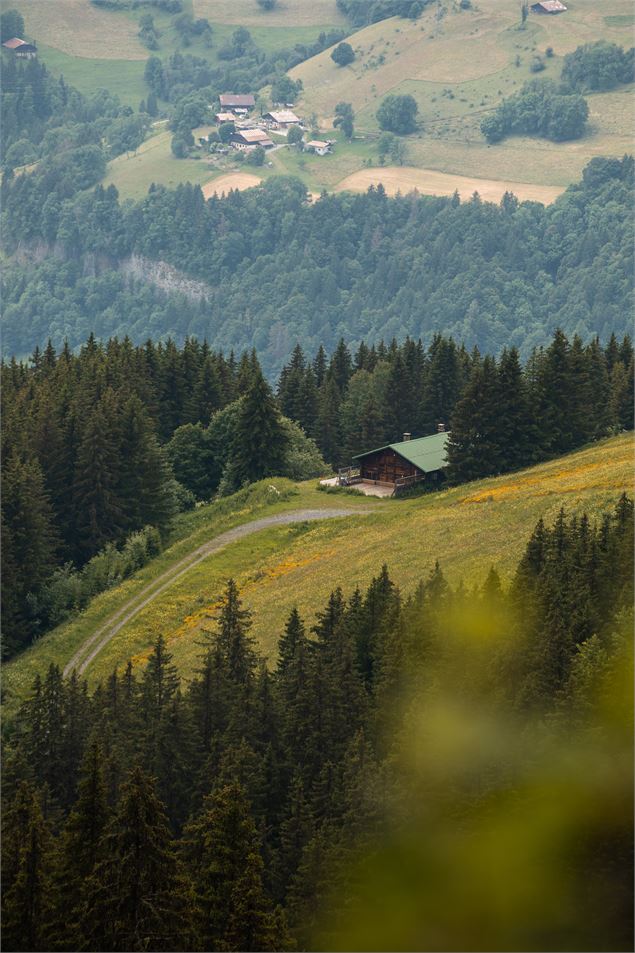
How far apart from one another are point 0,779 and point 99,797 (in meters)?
13.5

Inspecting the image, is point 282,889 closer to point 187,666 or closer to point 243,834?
point 243,834

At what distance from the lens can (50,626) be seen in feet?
278

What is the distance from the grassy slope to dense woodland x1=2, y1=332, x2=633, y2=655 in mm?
3831

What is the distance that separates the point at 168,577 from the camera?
86000 mm

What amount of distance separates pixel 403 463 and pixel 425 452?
170cm

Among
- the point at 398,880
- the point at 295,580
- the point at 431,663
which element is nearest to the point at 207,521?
the point at 295,580

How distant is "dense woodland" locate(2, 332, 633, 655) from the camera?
295ft

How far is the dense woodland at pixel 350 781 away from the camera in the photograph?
334 inches

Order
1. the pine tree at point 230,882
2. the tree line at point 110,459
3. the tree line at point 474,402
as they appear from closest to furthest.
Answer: the pine tree at point 230,882, the tree line at point 110,459, the tree line at point 474,402

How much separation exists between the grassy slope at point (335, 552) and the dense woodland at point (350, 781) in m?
11.6

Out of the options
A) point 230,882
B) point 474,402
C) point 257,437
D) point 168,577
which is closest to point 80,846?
point 230,882

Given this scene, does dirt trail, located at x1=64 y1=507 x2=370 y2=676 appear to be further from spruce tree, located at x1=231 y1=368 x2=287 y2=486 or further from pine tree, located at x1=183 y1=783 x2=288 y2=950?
pine tree, located at x1=183 y1=783 x2=288 y2=950

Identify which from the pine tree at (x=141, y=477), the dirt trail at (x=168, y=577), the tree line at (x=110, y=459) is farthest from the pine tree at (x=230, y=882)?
the pine tree at (x=141, y=477)

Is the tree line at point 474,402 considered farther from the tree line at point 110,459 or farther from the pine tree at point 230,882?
the pine tree at point 230,882
